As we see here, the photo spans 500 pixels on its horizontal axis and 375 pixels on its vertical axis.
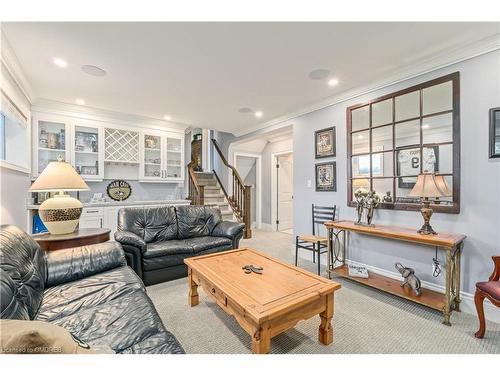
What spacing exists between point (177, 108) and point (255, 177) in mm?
3189

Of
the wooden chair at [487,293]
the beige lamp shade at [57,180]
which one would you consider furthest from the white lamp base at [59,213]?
the wooden chair at [487,293]

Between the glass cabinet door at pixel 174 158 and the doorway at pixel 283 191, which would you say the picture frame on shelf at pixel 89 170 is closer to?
the glass cabinet door at pixel 174 158

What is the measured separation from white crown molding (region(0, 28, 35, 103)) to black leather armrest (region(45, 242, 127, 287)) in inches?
75.5

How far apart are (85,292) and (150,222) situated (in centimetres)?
163

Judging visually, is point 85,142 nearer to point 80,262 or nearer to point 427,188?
point 80,262

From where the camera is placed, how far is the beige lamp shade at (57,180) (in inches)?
91.0

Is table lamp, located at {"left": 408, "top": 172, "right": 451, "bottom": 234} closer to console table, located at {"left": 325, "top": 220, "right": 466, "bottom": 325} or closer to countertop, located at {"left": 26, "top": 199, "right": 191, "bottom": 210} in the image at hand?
console table, located at {"left": 325, "top": 220, "right": 466, "bottom": 325}

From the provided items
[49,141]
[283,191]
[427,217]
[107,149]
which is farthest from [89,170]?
[427,217]

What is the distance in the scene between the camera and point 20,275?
54.3 inches

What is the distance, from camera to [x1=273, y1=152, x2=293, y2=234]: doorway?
243 inches

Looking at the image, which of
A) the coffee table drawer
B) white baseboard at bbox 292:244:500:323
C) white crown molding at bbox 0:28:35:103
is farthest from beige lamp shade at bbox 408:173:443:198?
white crown molding at bbox 0:28:35:103

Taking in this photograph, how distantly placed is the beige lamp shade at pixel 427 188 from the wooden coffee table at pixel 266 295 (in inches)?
50.0

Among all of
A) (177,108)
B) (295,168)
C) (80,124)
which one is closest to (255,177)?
(295,168)

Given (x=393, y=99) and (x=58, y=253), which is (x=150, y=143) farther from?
(x=393, y=99)
